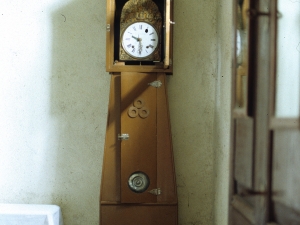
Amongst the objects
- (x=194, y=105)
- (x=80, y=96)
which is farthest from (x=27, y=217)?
(x=194, y=105)

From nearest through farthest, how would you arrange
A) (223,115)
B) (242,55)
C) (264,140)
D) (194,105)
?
(264,140) < (242,55) < (223,115) < (194,105)

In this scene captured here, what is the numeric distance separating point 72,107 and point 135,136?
57 cm

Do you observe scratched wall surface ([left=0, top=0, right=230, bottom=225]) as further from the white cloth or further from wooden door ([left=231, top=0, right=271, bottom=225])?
wooden door ([left=231, top=0, right=271, bottom=225])

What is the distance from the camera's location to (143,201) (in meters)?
2.72

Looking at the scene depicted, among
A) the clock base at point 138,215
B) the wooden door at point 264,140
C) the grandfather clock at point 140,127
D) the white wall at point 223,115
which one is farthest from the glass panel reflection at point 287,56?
the clock base at point 138,215

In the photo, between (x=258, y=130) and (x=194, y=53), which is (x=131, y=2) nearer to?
(x=194, y=53)

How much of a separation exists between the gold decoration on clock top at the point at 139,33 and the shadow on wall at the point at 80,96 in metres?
0.30

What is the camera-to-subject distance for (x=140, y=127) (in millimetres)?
2719

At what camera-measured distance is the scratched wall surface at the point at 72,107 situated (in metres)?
2.98

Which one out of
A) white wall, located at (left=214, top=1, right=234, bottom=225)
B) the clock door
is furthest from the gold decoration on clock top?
white wall, located at (left=214, top=1, right=234, bottom=225)

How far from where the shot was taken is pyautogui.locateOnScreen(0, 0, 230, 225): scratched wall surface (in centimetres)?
298

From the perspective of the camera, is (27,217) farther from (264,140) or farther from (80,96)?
(264,140)

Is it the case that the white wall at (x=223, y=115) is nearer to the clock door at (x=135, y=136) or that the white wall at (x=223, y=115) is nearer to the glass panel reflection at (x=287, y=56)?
the clock door at (x=135, y=136)

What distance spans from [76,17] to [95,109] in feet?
2.17
